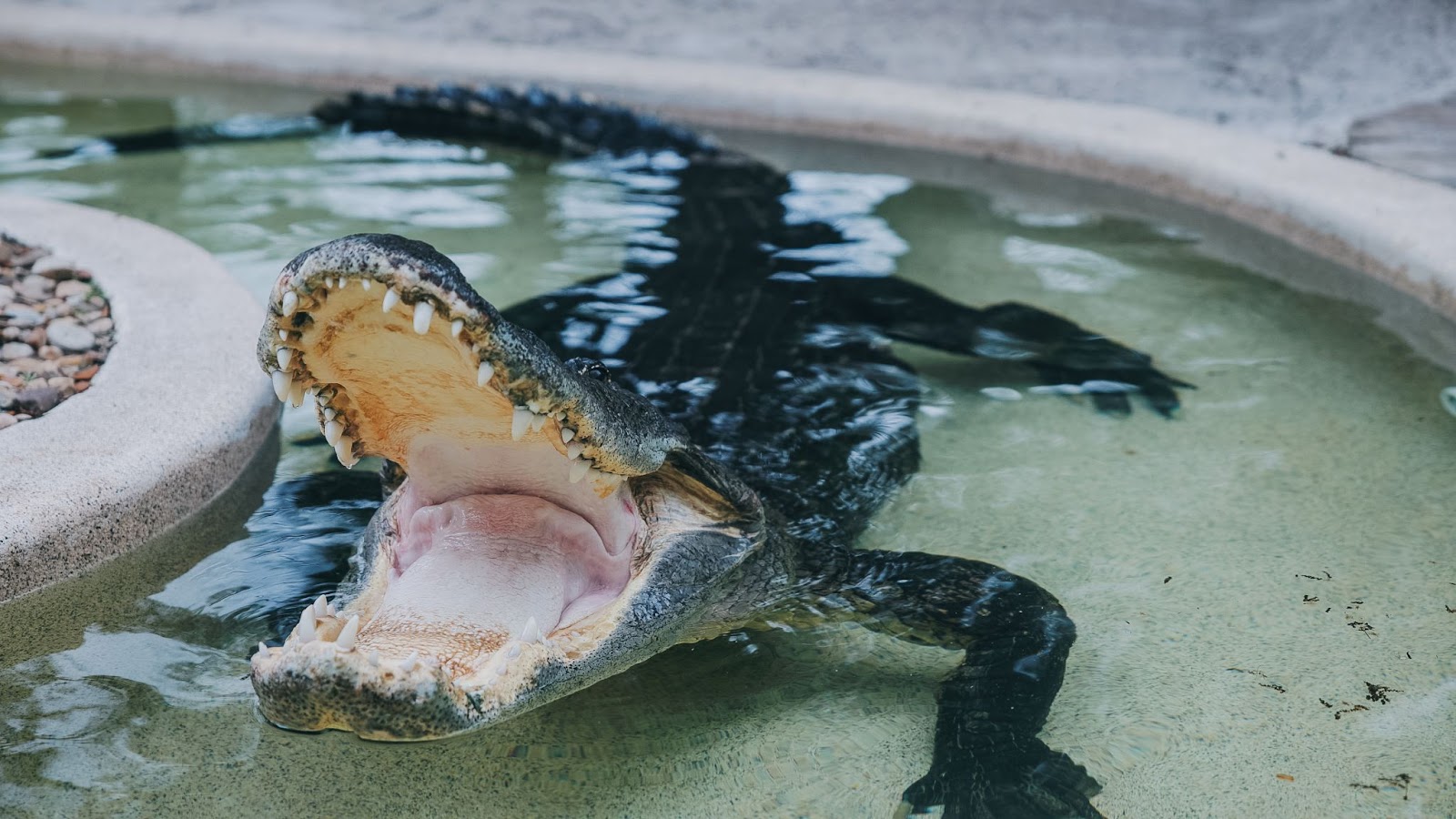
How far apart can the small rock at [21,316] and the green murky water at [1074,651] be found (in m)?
0.69

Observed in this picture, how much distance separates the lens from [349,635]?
1.65 metres

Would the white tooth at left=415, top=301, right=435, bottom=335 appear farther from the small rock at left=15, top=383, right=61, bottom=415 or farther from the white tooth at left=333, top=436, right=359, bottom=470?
the small rock at left=15, top=383, right=61, bottom=415

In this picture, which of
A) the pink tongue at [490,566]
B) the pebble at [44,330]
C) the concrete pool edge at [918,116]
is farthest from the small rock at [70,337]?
the concrete pool edge at [918,116]

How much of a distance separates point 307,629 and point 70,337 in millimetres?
1815

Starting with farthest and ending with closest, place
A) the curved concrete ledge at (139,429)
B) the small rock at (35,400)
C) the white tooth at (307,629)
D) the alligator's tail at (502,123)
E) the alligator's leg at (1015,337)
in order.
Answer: the alligator's tail at (502,123)
the alligator's leg at (1015,337)
the small rock at (35,400)
the curved concrete ledge at (139,429)
the white tooth at (307,629)

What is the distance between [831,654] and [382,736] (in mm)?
1008

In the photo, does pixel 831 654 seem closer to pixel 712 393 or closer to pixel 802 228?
pixel 712 393

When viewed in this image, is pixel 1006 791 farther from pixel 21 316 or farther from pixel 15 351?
pixel 21 316

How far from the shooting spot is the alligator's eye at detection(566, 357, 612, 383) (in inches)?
76.0

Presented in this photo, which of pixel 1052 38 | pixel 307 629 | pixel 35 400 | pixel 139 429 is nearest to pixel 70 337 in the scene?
pixel 35 400

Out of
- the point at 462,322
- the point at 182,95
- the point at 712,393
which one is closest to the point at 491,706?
the point at 462,322

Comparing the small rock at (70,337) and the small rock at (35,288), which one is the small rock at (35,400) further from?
the small rock at (35,288)

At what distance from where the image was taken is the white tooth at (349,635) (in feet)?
5.35

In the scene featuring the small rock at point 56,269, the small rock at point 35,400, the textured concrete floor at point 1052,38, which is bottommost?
the small rock at point 35,400
